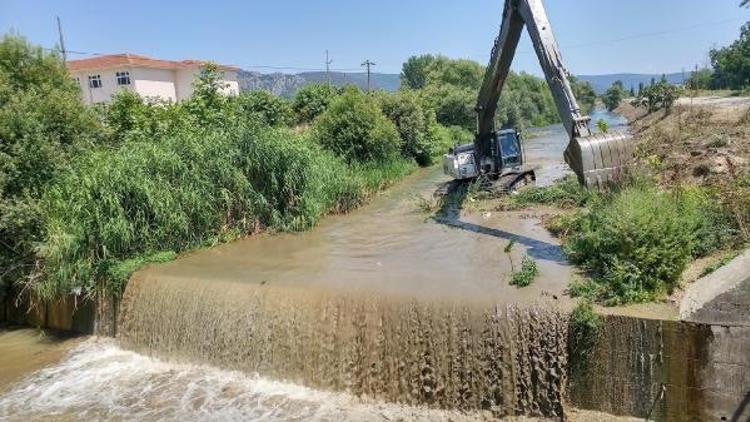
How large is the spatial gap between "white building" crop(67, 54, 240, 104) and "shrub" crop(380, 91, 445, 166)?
24.1 metres

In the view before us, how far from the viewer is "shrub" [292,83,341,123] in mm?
30188

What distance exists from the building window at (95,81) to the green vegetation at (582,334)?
51929 mm

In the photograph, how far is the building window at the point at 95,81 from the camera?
5022 cm

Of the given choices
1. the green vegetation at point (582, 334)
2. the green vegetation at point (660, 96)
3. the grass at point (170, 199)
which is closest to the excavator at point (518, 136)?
the green vegetation at point (582, 334)

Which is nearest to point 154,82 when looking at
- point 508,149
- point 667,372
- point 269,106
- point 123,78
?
point 123,78

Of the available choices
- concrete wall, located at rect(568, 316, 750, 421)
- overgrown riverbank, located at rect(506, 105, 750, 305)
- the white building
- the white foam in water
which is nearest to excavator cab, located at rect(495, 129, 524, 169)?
overgrown riverbank, located at rect(506, 105, 750, 305)

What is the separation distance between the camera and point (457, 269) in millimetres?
10672

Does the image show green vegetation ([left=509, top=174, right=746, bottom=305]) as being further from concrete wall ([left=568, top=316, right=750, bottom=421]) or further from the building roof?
the building roof

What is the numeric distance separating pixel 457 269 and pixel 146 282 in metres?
5.98

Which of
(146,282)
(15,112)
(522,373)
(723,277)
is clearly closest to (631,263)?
(723,277)

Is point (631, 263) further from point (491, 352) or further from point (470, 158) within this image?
point (470, 158)

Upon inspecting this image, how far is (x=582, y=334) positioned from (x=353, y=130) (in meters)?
15.3

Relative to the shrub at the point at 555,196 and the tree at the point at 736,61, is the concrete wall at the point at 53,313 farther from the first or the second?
the tree at the point at 736,61

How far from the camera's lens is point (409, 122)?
2720cm
